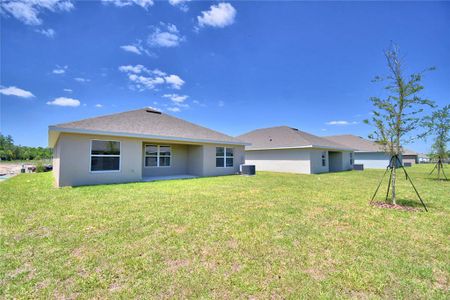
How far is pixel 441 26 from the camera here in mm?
9359

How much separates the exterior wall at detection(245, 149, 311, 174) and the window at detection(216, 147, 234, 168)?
18.9 feet

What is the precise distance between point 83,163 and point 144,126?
3947mm

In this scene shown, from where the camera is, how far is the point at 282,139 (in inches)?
795

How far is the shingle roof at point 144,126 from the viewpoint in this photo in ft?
33.1

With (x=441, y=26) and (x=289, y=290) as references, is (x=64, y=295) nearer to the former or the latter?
(x=289, y=290)

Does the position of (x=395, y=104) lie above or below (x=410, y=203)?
above

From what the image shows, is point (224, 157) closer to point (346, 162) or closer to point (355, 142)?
point (346, 162)

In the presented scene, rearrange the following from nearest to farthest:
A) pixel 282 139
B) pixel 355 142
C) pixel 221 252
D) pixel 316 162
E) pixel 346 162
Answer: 1. pixel 221 252
2. pixel 316 162
3. pixel 282 139
4. pixel 346 162
5. pixel 355 142

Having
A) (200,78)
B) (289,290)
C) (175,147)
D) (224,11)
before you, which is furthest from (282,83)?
(289,290)

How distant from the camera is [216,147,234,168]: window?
15.4 m

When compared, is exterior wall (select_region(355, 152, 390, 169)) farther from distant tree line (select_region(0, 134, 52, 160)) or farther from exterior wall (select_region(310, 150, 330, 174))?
distant tree line (select_region(0, 134, 52, 160))

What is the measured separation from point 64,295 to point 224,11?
12.1 m

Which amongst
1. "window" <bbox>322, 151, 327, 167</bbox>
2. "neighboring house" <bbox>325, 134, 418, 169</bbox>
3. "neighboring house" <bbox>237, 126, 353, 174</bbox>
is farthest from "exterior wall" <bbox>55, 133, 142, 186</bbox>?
"neighboring house" <bbox>325, 134, 418, 169</bbox>

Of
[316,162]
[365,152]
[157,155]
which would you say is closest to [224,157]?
[157,155]
